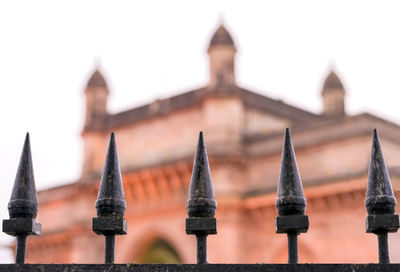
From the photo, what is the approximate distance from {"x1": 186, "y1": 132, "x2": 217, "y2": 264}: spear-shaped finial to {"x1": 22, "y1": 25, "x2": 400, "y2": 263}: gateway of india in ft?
36.5

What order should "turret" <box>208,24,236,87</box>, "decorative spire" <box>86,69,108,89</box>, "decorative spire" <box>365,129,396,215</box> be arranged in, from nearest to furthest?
"decorative spire" <box>365,129,396,215</box>
"turret" <box>208,24,236,87</box>
"decorative spire" <box>86,69,108,89</box>

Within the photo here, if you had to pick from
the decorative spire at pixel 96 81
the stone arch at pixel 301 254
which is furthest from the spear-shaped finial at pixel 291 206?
the decorative spire at pixel 96 81

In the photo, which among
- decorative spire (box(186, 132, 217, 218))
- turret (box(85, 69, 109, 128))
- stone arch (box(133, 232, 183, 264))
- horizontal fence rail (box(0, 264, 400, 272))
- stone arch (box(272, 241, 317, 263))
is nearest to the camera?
horizontal fence rail (box(0, 264, 400, 272))

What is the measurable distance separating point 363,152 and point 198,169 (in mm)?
13788

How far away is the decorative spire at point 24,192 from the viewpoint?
2.71 meters

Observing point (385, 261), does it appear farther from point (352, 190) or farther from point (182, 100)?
point (182, 100)

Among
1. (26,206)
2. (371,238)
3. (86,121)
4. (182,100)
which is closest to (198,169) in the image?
(26,206)

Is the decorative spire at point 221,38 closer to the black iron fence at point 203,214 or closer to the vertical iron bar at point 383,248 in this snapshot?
the black iron fence at point 203,214

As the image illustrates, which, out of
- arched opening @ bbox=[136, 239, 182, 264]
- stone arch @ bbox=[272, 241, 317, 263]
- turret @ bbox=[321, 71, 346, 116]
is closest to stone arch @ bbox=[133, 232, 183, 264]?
arched opening @ bbox=[136, 239, 182, 264]

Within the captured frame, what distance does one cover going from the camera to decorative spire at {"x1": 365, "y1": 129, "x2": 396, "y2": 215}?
2.57 m

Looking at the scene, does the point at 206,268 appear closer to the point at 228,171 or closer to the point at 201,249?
the point at 201,249

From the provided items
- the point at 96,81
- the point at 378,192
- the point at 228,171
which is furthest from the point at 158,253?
the point at 378,192

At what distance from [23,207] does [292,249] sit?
3.66 feet

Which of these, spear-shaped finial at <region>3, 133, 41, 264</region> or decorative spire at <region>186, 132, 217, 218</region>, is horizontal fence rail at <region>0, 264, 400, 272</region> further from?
decorative spire at <region>186, 132, 217, 218</region>
